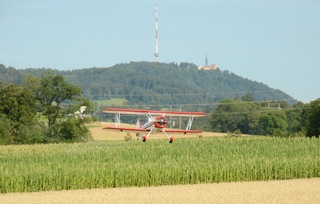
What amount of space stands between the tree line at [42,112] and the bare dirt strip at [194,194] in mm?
40258

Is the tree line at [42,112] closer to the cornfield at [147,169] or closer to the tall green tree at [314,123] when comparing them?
the tall green tree at [314,123]

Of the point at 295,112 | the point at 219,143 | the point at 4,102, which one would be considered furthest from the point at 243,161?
the point at 295,112

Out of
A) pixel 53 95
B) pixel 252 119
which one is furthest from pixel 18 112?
pixel 252 119

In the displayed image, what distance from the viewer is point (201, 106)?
18562cm

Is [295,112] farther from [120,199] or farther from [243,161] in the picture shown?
[120,199]

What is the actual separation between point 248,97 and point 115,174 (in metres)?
150

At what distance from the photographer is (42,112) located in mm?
75375

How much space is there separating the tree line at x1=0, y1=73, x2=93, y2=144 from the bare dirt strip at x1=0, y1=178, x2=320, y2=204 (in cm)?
4026

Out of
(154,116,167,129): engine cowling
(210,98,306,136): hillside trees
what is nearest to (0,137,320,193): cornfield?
(154,116,167,129): engine cowling

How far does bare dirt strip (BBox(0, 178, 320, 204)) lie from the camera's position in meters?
23.5

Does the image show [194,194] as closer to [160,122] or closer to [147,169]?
[147,169]

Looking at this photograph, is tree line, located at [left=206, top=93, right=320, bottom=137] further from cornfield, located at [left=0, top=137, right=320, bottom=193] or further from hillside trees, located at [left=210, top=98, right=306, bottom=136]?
cornfield, located at [left=0, top=137, right=320, bottom=193]

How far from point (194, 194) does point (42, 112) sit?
5230 centimetres

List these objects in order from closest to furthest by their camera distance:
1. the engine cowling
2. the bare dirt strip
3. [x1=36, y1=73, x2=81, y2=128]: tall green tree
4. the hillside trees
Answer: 1. the bare dirt strip
2. the engine cowling
3. [x1=36, y1=73, x2=81, y2=128]: tall green tree
4. the hillside trees
